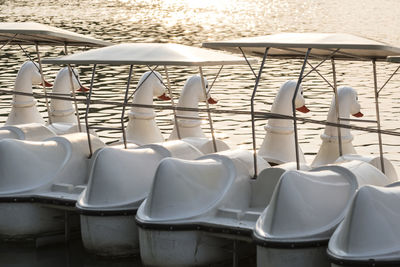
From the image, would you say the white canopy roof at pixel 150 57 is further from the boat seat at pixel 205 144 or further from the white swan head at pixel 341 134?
the white swan head at pixel 341 134

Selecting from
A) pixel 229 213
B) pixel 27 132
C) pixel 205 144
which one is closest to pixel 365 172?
pixel 229 213

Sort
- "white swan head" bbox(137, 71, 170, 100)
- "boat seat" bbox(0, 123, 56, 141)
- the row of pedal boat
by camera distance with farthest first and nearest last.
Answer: "white swan head" bbox(137, 71, 170, 100)
"boat seat" bbox(0, 123, 56, 141)
the row of pedal boat

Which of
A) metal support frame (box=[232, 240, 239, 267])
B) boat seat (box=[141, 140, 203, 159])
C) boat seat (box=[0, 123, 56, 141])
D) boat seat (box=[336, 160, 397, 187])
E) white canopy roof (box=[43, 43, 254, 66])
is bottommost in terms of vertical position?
metal support frame (box=[232, 240, 239, 267])

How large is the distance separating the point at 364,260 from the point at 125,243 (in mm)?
4358

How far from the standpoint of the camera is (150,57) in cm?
1526

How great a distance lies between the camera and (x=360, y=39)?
47.9 ft

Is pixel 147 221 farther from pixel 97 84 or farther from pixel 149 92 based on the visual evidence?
pixel 97 84

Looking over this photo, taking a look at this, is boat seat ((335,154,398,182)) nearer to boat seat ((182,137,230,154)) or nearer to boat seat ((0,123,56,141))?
boat seat ((182,137,230,154))

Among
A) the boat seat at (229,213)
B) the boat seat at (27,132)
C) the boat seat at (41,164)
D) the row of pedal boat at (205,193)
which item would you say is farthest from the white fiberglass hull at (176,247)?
the boat seat at (27,132)

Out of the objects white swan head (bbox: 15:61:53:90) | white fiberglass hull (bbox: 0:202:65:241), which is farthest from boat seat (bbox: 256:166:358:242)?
white swan head (bbox: 15:61:53:90)

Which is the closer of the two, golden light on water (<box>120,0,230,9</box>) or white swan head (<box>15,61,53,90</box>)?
white swan head (<box>15,61,53,90</box>)

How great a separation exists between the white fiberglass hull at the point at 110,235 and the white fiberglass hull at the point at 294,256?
2.74 metres

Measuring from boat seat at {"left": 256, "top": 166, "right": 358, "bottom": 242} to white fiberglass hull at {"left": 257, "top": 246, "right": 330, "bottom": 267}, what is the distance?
0.14 metres

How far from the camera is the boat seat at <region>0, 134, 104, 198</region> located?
50.4 ft
